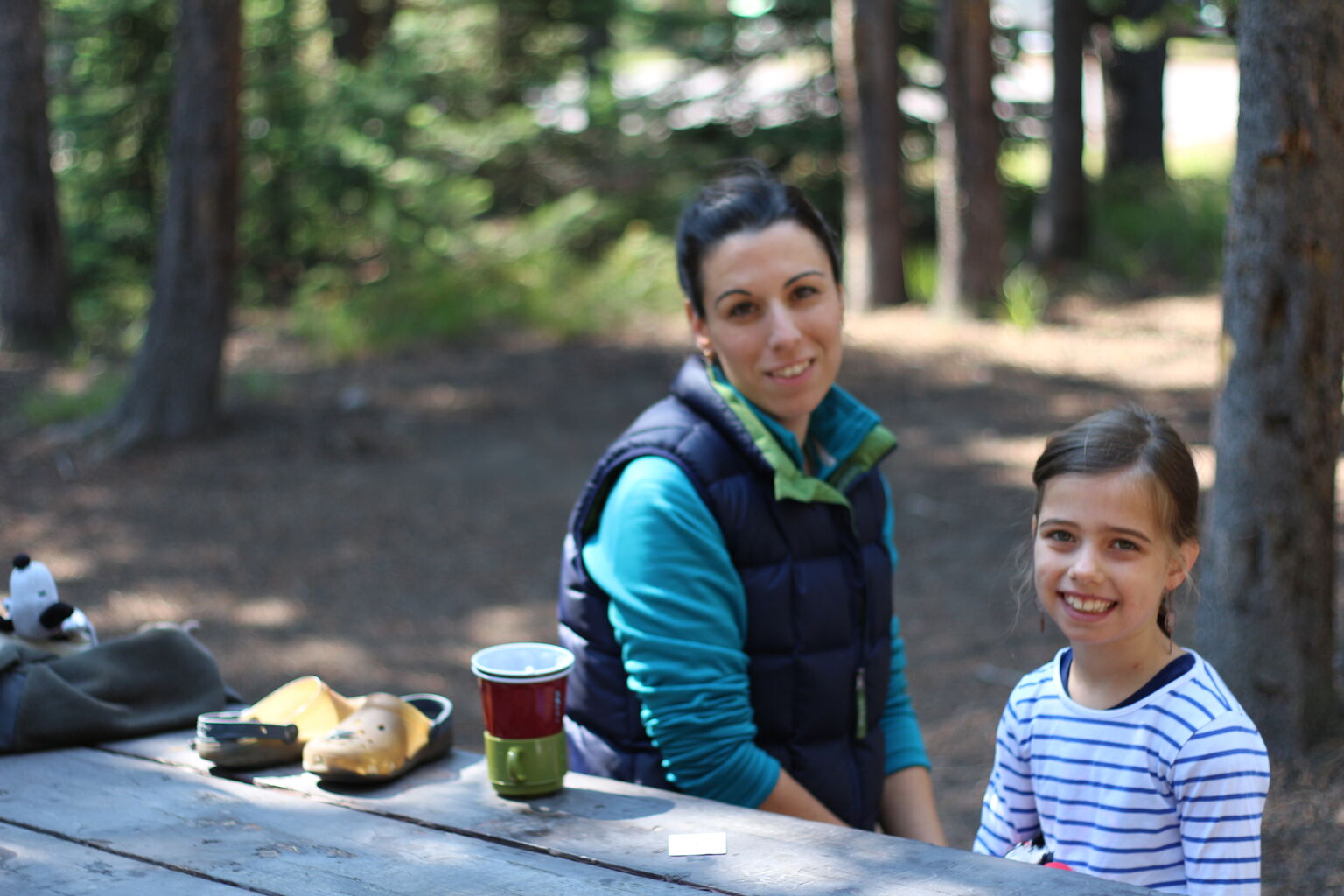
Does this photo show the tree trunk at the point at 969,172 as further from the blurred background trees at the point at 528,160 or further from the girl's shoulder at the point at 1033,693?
the girl's shoulder at the point at 1033,693

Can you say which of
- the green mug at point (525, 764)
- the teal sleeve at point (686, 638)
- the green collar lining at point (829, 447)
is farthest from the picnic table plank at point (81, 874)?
the green collar lining at point (829, 447)

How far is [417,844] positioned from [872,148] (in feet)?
30.9

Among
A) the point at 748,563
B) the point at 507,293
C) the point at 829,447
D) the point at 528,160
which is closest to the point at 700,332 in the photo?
the point at 829,447

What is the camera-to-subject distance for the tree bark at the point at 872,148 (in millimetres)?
10258

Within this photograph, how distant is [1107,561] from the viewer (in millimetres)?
2068

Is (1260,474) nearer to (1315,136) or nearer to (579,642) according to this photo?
(1315,136)

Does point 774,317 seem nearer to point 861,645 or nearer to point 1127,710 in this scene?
point 861,645

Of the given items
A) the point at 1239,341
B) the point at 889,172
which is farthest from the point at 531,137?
the point at 1239,341

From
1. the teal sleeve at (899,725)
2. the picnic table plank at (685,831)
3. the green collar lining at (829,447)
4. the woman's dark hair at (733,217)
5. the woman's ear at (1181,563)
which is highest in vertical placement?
the woman's dark hair at (733,217)

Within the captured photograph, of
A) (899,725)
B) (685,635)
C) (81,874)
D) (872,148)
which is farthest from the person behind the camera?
(872,148)

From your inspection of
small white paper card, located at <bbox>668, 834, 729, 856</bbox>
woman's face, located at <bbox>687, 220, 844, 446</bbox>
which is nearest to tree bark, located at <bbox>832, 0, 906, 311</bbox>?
woman's face, located at <bbox>687, 220, 844, 446</bbox>

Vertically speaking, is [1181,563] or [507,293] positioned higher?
[1181,563]

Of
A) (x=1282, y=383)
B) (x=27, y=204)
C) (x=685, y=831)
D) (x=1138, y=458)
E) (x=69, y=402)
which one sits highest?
(x=27, y=204)

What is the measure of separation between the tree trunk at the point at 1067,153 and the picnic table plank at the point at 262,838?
11040 millimetres
